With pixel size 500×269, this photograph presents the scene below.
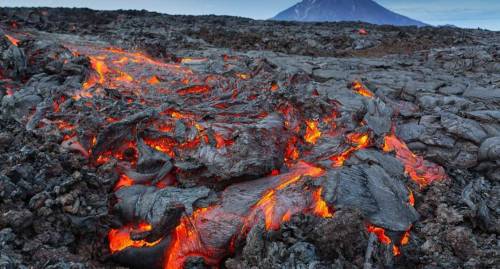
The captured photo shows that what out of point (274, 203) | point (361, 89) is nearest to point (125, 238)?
point (274, 203)

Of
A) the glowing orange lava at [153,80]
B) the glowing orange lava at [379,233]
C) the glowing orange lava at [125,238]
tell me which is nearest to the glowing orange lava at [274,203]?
the glowing orange lava at [379,233]

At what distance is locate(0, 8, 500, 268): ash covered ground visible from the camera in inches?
281

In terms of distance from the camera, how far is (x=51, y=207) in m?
7.40

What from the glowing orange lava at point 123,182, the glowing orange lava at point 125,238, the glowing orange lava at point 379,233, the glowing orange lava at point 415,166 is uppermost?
the glowing orange lava at point 415,166

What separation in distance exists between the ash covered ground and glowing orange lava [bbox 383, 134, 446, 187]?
56 millimetres

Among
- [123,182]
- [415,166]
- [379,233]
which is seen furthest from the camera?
[415,166]

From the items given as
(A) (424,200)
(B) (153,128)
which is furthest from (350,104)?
(B) (153,128)

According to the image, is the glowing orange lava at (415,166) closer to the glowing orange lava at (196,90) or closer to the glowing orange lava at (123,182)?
the glowing orange lava at (196,90)

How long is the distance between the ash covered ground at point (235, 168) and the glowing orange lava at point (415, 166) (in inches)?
2.2

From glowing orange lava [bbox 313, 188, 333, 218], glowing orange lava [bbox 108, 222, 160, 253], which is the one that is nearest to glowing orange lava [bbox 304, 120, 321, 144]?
glowing orange lava [bbox 313, 188, 333, 218]

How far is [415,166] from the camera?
34.6 feet

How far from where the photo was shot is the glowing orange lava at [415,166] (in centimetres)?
1004

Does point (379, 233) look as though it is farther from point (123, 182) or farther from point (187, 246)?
point (123, 182)

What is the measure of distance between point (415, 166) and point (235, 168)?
5.46 m
